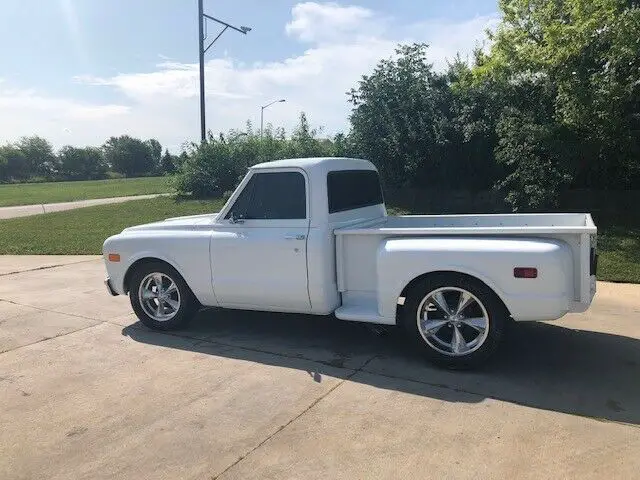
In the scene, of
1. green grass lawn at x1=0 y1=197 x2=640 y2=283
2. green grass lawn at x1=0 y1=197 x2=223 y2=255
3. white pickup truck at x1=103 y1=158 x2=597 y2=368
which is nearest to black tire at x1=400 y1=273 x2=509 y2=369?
white pickup truck at x1=103 y1=158 x2=597 y2=368

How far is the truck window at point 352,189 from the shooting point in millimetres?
5398

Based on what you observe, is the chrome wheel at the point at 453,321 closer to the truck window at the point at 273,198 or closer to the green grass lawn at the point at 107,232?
the truck window at the point at 273,198

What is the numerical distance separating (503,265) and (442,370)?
101 cm

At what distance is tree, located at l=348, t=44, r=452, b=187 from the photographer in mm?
14391

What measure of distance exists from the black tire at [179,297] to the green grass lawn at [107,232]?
5802 mm

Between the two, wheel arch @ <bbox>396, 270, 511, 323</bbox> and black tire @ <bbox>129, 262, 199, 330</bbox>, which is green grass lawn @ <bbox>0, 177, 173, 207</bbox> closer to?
black tire @ <bbox>129, 262, 199, 330</bbox>

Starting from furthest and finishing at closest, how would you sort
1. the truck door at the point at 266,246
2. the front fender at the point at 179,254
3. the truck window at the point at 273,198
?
1. the front fender at the point at 179,254
2. the truck window at the point at 273,198
3. the truck door at the point at 266,246

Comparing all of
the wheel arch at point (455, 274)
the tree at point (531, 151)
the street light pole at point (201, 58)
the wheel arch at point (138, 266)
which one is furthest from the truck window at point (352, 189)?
the street light pole at point (201, 58)

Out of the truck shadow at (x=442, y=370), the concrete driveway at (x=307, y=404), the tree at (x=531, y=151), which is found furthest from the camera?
the tree at (x=531, y=151)

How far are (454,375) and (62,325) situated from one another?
4.34 m

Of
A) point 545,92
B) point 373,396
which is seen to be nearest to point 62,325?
point 373,396

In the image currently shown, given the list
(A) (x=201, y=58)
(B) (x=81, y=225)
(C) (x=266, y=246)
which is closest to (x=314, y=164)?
(C) (x=266, y=246)

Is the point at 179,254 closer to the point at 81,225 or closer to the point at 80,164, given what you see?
the point at 81,225

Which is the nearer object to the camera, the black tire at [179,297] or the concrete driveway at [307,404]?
the concrete driveway at [307,404]
